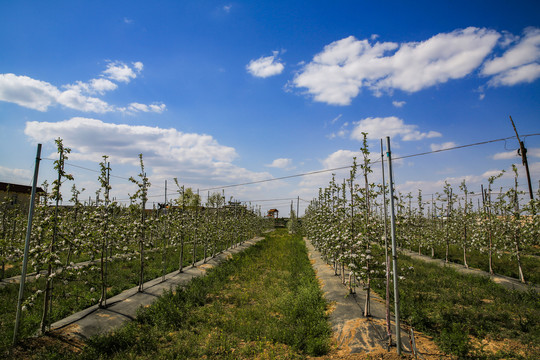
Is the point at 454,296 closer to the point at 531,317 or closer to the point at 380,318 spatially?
the point at 531,317

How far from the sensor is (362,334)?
878 cm

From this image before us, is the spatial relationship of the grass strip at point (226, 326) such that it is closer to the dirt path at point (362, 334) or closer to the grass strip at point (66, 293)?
the dirt path at point (362, 334)

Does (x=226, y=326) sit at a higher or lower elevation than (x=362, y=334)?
lower

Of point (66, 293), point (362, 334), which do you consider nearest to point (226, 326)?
point (362, 334)

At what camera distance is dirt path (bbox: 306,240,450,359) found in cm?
787

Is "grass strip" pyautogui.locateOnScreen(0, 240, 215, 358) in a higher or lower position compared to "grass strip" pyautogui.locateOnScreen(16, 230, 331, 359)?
higher

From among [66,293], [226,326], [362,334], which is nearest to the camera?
[362,334]

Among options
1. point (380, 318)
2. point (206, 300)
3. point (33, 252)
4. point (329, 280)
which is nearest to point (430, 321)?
point (380, 318)

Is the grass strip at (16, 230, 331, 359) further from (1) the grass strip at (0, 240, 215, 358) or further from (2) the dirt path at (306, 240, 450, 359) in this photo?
(1) the grass strip at (0, 240, 215, 358)

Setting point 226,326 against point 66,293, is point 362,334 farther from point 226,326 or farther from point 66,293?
point 66,293

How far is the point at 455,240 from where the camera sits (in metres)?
23.2

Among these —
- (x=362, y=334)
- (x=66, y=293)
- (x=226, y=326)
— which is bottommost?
(x=226, y=326)

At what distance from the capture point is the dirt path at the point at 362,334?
25.8 ft

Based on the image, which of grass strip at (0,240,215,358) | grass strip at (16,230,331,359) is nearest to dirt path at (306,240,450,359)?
grass strip at (16,230,331,359)
